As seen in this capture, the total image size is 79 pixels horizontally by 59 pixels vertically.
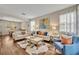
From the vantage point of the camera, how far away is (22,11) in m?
2.63

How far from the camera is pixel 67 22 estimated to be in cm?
265

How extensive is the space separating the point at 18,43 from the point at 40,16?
33.7 inches

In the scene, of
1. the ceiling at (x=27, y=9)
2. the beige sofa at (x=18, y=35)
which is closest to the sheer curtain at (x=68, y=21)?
the ceiling at (x=27, y=9)

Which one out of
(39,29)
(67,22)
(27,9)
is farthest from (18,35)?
(67,22)

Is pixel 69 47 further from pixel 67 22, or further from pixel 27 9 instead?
pixel 27 9

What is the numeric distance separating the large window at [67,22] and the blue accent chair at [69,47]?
0.77ft

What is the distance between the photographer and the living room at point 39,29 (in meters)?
2.58

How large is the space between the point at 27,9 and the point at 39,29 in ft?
1.83

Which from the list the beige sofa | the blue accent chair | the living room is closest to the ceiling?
the living room

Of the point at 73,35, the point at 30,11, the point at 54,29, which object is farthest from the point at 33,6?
the point at 73,35

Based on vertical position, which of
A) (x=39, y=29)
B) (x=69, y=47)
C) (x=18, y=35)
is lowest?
(x=69, y=47)

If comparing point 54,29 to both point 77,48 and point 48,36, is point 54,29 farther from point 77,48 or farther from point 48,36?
point 77,48

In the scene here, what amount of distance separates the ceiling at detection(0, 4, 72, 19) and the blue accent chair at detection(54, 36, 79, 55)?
2.47 feet

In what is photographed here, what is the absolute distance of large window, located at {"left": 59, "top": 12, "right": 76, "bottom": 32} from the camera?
2.57 metres
